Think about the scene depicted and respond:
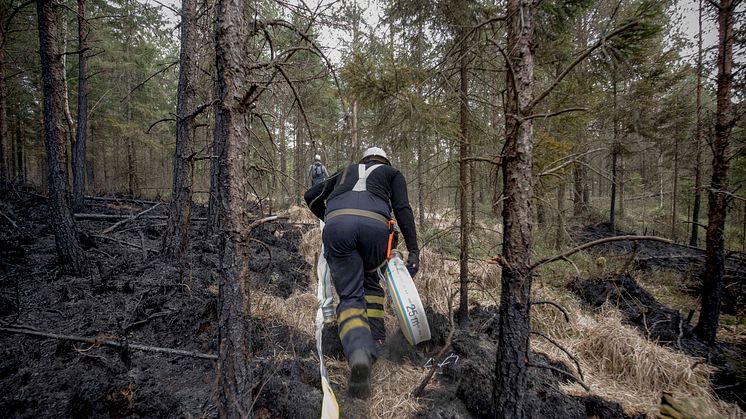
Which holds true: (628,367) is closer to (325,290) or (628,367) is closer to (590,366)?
(590,366)

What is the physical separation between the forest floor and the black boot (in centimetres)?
10

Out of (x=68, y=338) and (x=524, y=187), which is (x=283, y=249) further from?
(x=524, y=187)

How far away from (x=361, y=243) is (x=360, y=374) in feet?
3.78

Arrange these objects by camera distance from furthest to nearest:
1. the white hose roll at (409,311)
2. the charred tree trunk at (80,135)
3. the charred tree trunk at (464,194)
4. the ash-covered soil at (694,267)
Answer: the charred tree trunk at (80,135)
the ash-covered soil at (694,267)
the charred tree trunk at (464,194)
the white hose roll at (409,311)

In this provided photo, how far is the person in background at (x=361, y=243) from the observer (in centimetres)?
257

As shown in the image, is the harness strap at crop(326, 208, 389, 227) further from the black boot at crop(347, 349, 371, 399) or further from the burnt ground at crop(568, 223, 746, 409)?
the burnt ground at crop(568, 223, 746, 409)

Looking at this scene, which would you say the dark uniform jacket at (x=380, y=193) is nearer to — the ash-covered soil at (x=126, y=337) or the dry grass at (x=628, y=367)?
the ash-covered soil at (x=126, y=337)

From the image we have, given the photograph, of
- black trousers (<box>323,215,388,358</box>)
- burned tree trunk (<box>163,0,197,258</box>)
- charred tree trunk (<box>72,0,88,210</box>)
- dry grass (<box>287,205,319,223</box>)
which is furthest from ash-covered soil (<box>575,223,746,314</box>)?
charred tree trunk (<box>72,0,88,210</box>)

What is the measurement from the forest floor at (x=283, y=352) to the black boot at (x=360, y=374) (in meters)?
0.10

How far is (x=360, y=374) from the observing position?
8.05 ft

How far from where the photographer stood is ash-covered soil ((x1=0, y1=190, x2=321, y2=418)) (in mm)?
2162

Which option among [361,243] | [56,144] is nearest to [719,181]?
[361,243]

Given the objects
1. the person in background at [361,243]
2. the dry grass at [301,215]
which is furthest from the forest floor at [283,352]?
the dry grass at [301,215]

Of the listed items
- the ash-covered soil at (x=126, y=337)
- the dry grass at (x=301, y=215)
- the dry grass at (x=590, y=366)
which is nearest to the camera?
the ash-covered soil at (x=126, y=337)
